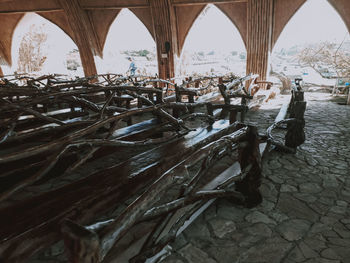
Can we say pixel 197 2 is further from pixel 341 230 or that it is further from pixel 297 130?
pixel 341 230

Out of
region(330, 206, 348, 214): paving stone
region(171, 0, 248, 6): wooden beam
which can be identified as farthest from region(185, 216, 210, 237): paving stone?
region(171, 0, 248, 6): wooden beam

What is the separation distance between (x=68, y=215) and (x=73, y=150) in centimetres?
142

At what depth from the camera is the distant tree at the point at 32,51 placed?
1919cm

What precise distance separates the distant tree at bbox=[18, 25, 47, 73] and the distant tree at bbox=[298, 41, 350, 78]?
20.4 metres

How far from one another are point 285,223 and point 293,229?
0.11m

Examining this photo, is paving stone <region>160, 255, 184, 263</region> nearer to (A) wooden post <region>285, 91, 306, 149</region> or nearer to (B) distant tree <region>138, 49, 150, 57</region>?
(A) wooden post <region>285, 91, 306, 149</region>

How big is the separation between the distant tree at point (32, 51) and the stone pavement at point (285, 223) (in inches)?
839

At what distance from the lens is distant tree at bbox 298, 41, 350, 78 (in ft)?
40.3

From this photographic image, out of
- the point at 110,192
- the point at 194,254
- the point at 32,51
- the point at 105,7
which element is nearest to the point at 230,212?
the point at 194,254

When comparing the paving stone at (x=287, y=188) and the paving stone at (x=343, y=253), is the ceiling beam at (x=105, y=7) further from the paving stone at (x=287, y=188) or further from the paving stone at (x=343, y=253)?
the paving stone at (x=343, y=253)

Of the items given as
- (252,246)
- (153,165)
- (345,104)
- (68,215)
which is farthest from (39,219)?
(345,104)

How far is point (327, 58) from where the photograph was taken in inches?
538

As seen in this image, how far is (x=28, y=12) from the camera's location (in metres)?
14.7

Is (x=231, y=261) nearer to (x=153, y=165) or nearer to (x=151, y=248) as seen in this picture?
(x=151, y=248)
